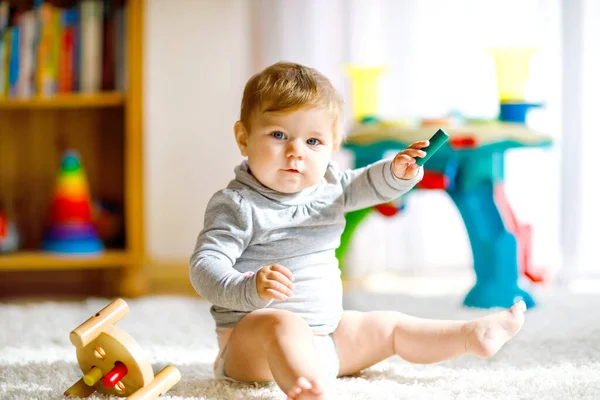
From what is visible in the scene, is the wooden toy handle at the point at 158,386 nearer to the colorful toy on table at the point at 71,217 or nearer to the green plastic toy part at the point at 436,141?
the green plastic toy part at the point at 436,141

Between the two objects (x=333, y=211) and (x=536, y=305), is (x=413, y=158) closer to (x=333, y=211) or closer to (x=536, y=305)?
(x=333, y=211)

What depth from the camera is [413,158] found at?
1.20 meters

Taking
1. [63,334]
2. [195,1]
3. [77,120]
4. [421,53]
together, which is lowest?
[63,334]

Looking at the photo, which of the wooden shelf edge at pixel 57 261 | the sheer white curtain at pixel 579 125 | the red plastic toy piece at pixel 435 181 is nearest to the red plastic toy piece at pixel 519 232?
the red plastic toy piece at pixel 435 181

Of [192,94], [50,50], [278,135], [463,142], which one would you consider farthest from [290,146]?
[192,94]

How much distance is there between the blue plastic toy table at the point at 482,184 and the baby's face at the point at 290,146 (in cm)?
68

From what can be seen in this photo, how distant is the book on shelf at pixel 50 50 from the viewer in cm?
217

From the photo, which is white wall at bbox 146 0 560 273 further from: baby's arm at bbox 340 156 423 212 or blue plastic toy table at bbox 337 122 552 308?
baby's arm at bbox 340 156 423 212

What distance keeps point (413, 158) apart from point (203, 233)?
31cm

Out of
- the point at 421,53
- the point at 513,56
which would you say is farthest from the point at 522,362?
the point at 421,53

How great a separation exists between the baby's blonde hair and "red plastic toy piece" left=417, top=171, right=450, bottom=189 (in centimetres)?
68

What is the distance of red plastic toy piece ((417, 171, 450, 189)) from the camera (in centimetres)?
187

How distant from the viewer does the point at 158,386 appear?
3.49ft

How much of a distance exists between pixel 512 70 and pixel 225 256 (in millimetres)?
1015
